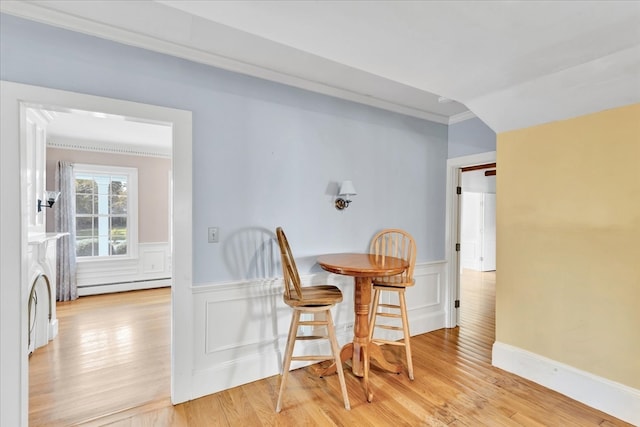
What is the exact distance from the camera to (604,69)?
180 cm

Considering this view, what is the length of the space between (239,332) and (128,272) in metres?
3.86

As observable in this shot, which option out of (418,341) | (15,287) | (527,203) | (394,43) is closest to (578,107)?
(527,203)

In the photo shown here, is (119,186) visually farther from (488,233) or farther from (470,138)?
(488,233)

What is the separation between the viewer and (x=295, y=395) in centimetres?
217

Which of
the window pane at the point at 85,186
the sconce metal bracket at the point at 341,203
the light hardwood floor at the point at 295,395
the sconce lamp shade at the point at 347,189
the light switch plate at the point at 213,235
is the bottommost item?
the light hardwood floor at the point at 295,395

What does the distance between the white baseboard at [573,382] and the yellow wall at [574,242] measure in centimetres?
5

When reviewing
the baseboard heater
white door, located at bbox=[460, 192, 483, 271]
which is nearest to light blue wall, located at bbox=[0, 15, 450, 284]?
the baseboard heater

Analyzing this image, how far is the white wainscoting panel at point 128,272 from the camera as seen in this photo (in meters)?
4.80

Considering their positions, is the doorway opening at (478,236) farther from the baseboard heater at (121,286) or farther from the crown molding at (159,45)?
the baseboard heater at (121,286)

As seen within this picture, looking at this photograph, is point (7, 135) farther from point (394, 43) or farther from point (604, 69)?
point (604, 69)

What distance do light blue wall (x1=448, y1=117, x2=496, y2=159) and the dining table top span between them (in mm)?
1739

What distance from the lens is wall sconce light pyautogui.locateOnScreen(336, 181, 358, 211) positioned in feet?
8.86

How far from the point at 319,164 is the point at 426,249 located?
1.67m

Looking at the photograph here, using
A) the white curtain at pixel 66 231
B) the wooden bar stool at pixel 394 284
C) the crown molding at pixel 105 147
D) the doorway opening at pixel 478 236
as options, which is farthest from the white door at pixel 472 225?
the white curtain at pixel 66 231
